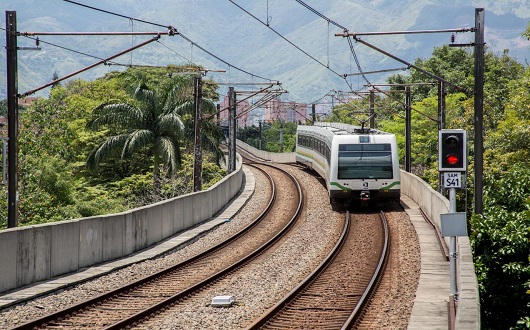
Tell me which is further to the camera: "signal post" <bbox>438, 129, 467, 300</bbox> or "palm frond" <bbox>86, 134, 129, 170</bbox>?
"palm frond" <bbox>86, 134, 129, 170</bbox>

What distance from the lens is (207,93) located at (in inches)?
2544

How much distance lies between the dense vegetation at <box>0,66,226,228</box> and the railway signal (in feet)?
69.0

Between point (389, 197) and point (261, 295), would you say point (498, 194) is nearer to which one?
point (389, 197)

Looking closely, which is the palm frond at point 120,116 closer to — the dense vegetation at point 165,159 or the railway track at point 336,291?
the dense vegetation at point 165,159

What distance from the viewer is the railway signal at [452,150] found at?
571 inches

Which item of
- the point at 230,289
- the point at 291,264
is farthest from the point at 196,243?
the point at 230,289

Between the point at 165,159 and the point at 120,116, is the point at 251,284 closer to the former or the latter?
the point at 165,159

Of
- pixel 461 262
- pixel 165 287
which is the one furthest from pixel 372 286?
pixel 165 287

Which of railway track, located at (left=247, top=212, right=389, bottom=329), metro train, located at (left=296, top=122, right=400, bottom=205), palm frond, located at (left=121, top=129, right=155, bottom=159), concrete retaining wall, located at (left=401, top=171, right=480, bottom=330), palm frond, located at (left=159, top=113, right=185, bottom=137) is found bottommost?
railway track, located at (left=247, top=212, right=389, bottom=329)

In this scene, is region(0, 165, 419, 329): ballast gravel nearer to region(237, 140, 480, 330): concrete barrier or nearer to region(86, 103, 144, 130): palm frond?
region(237, 140, 480, 330): concrete barrier

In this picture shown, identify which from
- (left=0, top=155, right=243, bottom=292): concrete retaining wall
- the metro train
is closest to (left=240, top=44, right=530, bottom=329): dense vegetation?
the metro train

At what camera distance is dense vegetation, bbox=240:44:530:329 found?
19.2 meters

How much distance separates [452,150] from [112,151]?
33931 mm

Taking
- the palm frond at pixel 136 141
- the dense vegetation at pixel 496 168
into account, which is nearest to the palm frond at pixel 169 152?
the palm frond at pixel 136 141
